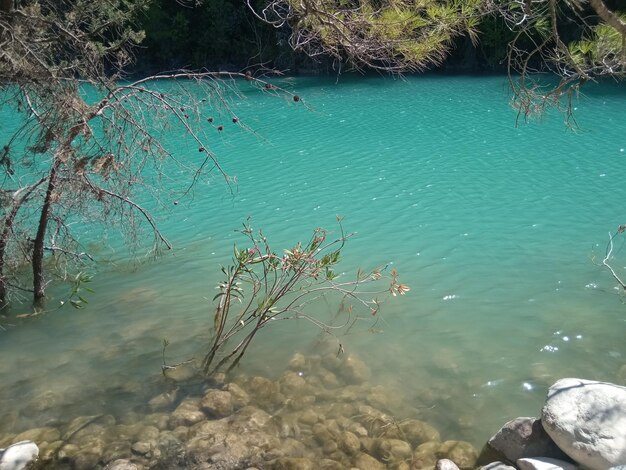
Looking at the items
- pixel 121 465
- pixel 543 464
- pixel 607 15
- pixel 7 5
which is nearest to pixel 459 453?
pixel 543 464

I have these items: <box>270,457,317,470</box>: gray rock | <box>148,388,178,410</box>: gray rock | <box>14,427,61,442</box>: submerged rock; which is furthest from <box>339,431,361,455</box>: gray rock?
<box>14,427,61,442</box>: submerged rock

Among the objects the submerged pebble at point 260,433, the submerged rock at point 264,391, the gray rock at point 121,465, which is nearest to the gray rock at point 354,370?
the submerged pebble at point 260,433

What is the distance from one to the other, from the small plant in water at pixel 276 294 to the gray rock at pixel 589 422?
155 centimetres

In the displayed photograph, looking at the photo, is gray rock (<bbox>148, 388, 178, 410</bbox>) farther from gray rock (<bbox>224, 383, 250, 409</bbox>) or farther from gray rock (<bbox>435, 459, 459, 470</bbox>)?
gray rock (<bbox>435, 459, 459, 470</bbox>)

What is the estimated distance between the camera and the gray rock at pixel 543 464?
4.00m

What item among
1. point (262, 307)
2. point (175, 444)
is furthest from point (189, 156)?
point (175, 444)

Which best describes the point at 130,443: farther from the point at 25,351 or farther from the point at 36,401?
the point at 25,351

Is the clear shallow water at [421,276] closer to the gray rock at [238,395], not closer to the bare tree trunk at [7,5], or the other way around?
the gray rock at [238,395]

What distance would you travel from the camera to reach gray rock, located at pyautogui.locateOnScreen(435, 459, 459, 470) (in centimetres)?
415

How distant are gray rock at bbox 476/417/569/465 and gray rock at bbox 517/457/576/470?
0.11 m

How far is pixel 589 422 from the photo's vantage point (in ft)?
13.4

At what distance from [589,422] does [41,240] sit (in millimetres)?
4691

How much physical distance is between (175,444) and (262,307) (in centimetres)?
127

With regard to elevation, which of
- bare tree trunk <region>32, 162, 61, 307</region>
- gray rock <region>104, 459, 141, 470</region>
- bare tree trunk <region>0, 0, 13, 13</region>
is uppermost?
bare tree trunk <region>0, 0, 13, 13</region>
